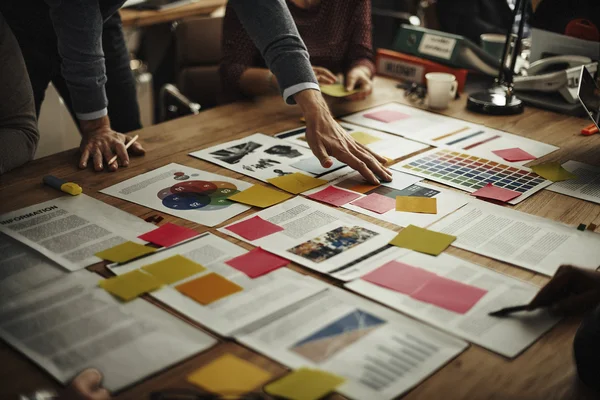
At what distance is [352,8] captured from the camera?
2.50 metres

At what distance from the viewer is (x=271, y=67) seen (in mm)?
1800

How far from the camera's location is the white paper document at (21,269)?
45.3 inches

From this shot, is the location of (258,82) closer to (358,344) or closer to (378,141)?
(378,141)

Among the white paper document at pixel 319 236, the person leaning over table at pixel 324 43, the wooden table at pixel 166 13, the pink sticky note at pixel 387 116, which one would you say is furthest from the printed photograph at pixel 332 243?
the wooden table at pixel 166 13

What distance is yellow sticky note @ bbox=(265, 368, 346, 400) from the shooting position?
0.90 meters

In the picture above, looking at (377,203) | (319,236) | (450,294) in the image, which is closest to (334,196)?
Result: (377,203)

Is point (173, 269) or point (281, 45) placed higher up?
point (281, 45)

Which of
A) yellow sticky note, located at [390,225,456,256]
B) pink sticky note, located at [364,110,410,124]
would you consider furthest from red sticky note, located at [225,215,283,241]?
pink sticky note, located at [364,110,410,124]

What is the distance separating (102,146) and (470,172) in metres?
0.94

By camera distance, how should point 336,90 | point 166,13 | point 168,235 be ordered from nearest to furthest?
1. point 168,235
2. point 336,90
3. point 166,13

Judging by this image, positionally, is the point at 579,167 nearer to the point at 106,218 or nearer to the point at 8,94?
the point at 106,218

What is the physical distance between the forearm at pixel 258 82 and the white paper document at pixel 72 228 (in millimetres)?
865

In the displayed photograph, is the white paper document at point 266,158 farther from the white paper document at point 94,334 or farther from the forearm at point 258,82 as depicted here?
the white paper document at point 94,334

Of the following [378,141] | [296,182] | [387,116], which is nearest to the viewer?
[296,182]
